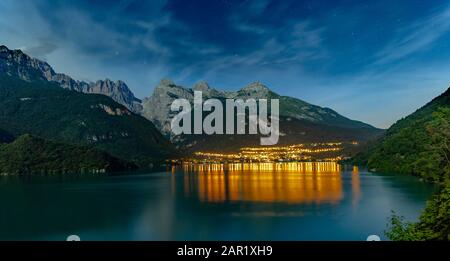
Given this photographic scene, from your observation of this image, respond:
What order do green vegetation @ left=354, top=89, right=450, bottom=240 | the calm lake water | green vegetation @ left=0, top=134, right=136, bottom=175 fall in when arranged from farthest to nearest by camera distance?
green vegetation @ left=0, top=134, right=136, bottom=175 < the calm lake water < green vegetation @ left=354, top=89, right=450, bottom=240

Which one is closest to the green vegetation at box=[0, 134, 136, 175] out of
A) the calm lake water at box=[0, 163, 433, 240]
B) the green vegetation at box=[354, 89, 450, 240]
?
the calm lake water at box=[0, 163, 433, 240]

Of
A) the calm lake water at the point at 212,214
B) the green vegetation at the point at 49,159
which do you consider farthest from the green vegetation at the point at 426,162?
the green vegetation at the point at 49,159

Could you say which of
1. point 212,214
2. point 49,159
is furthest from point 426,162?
→ point 49,159

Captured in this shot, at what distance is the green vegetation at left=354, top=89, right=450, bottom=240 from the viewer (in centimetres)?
1364

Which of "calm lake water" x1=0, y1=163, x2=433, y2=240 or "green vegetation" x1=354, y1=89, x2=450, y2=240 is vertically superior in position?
"green vegetation" x1=354, y1=89, x2=450, y2=240

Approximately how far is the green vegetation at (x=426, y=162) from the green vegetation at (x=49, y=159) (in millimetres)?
92563

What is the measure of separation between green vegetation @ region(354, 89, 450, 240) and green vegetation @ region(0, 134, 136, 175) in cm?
9256

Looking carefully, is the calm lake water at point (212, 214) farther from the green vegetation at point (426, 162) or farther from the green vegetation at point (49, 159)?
the green vegetation at point (49, 159)

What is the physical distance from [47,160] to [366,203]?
126093 mm

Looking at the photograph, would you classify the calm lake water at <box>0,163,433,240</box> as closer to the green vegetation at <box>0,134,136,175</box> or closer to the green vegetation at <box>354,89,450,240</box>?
the green vegetation at <box>354,89,450,240</box>
